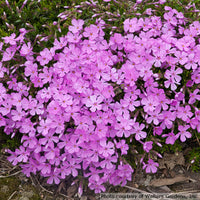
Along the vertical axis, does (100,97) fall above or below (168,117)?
above

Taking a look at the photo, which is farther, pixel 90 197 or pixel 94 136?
pixel 90 197

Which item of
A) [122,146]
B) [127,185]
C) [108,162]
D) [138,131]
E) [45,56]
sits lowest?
[127,185]

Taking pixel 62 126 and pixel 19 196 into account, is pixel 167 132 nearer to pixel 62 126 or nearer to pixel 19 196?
pixel 62 126

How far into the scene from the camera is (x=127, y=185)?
3512 mm

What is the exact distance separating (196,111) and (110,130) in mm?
1025

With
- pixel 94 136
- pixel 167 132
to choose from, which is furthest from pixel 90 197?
pixel 167 132

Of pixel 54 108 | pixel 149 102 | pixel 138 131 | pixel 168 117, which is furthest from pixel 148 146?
pixel 54 108

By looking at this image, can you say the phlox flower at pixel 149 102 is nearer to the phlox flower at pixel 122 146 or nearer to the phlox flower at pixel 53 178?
the phlox flower at pixel 122 146

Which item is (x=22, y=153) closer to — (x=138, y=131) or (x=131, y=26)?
(x=138, y=131)

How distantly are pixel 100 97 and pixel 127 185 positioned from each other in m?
1.35

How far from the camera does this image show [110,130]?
304 cm

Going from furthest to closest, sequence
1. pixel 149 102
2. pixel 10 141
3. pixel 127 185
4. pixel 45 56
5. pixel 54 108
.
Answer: pixel 127 185 < pixel 10 141 < pixel 45 56 < pixel 149 102 < pixel 54 108

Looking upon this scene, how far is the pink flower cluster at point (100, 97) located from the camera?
116 inches

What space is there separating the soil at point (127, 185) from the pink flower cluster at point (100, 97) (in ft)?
0.90
